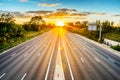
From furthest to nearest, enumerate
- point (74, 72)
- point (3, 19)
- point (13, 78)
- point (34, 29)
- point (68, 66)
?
point (34, 29)
point (3, 19)
point (68, 66)
point (74, 72)
point (13, 78)

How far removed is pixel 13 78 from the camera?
20.4m

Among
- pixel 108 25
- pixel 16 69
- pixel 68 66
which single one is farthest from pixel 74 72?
pixel 108 25

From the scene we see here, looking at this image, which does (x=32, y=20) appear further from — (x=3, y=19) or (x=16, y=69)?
(x=16, y=69)

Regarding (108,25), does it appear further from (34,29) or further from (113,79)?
(113,79)

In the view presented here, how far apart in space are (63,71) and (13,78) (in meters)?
5.85

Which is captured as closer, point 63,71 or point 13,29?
point 63,71

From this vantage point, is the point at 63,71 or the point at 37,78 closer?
the point at 37,78

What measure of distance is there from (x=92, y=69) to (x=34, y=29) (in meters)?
136

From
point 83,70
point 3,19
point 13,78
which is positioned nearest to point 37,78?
point 13,78

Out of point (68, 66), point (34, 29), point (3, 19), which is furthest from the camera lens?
point (34, 29)

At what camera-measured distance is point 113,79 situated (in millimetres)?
21141

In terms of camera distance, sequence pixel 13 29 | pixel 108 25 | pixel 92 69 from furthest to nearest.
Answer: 1. pixel 108 25
2. pixel 13 29
3. pixel 92 69

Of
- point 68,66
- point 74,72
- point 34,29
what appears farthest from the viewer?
point 34,29

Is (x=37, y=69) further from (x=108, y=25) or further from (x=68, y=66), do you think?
(x=108, y=25)
